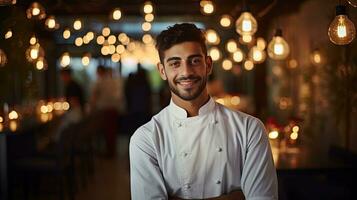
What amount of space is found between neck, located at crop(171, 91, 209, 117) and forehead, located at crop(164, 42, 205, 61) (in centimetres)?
18

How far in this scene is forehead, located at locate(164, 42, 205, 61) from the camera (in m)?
2.18

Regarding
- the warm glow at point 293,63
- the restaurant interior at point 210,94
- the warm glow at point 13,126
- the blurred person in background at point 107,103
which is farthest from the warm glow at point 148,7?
the blurred person in background at point 107,103

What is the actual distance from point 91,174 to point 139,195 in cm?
574

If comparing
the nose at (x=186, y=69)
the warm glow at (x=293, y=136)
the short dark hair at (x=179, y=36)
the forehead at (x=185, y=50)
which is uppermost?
the short dark hair at (x=179, y=36)

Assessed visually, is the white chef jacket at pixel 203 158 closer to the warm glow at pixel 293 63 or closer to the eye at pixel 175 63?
the eye at pixel 175 63

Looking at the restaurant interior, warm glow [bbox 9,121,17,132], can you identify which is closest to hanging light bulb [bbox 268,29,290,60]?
the restaurant interior

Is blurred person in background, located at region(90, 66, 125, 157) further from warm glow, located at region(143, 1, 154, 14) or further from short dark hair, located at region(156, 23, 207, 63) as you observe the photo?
short dark hair, located at region(156, 23, 207, 63)

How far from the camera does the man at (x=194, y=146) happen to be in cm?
218

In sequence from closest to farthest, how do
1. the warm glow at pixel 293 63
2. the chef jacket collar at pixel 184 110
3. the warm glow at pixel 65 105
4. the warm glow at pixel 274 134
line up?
the chef jacket collar at pixel 184 110, the warm glow at pixel 274 134, the warm glow at pixel 293 63, the warm glow at pixel 65 105

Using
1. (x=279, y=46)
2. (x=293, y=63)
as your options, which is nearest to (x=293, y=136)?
(x=279, y=46)

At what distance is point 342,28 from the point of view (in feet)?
11.0

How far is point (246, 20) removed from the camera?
431 cm

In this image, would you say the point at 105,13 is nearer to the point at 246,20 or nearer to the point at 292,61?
the point at 292,61

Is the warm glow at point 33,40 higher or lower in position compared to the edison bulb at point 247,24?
lower
